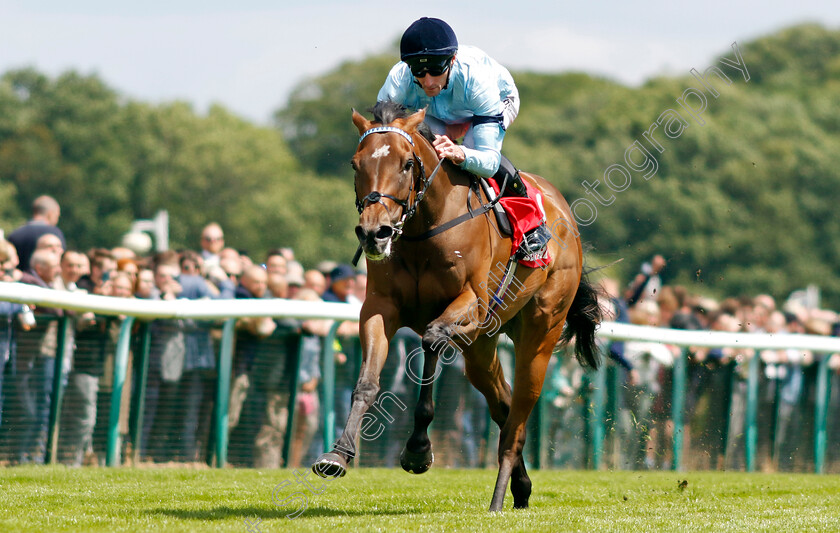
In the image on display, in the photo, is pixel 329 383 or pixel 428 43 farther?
pixel 329 383

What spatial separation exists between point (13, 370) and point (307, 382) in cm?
235

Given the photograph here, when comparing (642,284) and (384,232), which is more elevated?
(642,284)

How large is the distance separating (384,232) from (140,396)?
140 inches

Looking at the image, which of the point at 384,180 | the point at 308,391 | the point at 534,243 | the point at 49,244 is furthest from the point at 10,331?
the point at 534,243

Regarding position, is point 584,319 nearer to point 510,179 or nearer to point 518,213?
point 518,213

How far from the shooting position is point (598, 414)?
1040cm

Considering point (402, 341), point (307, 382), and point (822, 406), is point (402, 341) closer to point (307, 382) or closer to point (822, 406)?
point (307, 382)

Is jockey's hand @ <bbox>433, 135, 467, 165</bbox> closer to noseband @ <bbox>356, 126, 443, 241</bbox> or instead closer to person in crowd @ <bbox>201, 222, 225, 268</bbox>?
noseband @ <bbox>356, 126, 443, 241</bbox>

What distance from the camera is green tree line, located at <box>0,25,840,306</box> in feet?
136

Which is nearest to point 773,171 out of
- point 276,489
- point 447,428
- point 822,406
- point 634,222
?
point 634,222

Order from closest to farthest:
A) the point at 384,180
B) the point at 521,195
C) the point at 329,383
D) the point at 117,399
Answer: the point at 384,180 < the point at 521,195 < the point at 117,399 < the point at 329,383

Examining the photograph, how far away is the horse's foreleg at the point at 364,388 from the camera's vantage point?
16.9 feet

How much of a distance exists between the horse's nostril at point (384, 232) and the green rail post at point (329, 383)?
3938 mm

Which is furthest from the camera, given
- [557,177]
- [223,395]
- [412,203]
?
[557,177]
